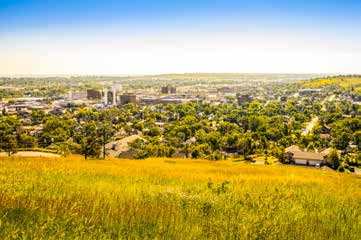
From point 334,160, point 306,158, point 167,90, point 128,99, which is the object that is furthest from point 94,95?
point 334,160

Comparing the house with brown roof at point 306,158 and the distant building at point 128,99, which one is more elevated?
the distant building at point 128,99

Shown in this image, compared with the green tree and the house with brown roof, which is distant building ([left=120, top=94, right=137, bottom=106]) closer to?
the house with brown roof

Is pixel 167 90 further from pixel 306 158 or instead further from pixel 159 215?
pixel 159 215

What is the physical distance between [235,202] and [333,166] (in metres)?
37.4

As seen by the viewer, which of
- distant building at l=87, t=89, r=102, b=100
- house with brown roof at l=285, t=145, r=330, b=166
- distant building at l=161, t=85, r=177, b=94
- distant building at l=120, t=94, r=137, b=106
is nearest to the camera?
house with brown roof at l=285, t=145, r=330, b=166

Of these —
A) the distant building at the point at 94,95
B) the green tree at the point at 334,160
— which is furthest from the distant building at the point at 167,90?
the green tree at the point at 334,160

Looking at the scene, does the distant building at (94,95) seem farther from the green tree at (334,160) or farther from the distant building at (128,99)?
the green tree at (334,160)

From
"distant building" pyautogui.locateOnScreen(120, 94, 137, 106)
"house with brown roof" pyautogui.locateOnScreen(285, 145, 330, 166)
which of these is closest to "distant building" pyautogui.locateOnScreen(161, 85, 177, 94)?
"distant building" pyautogui.locateOnScreen(120, 94, 137, 106)

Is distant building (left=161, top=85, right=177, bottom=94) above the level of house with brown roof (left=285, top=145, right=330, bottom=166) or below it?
above

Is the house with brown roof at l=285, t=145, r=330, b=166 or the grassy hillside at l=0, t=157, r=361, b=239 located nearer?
the grassy hillside at l=0, t=157, r=361, b=239

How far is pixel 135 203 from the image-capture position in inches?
182

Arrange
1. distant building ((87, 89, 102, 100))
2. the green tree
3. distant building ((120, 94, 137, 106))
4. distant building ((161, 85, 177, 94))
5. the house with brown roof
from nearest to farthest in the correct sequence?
the green tree < the house with brown roof < distant building ((120, 94, 137, 106)) < distant building ((87, 89, 102, 100)) < distant building ((161, 85, 177, 94))

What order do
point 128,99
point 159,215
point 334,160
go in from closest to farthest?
point 159,215, point 334,160, point 128,99

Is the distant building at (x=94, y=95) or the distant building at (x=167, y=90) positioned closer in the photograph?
the distant building at (x=94, y=95)
